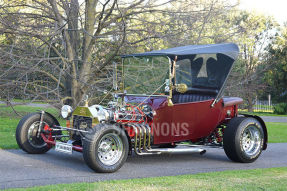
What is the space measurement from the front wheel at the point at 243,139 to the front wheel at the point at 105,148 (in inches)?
90.6

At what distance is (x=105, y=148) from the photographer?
6516 mm

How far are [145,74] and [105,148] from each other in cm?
219

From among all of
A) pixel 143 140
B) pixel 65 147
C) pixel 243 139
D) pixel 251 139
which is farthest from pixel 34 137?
pixel 251 139

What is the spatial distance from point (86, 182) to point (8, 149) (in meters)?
3.58

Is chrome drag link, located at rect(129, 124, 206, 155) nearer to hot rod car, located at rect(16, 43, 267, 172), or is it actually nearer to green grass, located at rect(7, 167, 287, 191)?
hot rod car, located at rect(16, 43, 267, 172)

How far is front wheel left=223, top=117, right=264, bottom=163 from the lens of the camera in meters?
7.77

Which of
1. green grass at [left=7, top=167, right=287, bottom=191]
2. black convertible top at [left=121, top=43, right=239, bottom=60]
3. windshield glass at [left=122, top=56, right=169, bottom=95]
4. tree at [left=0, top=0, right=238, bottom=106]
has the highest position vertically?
tree at [left=0, top=0, right=238, bottom=106]

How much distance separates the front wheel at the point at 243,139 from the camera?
777 centimetres

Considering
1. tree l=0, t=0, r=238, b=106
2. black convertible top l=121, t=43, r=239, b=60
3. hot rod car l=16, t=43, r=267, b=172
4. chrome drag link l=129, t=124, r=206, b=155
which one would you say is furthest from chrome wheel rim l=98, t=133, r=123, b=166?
tree l=0, t=0, r=238, b=106

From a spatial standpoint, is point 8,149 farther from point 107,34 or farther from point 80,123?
point 107,34

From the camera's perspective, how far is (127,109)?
7496 mm

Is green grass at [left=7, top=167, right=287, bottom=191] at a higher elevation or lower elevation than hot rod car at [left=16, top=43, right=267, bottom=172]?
lower

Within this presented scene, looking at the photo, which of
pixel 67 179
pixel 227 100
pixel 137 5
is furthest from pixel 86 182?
pixel 137 5

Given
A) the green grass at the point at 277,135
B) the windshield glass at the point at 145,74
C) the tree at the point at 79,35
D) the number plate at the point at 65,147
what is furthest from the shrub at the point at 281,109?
the number plate at the point at 65,147
